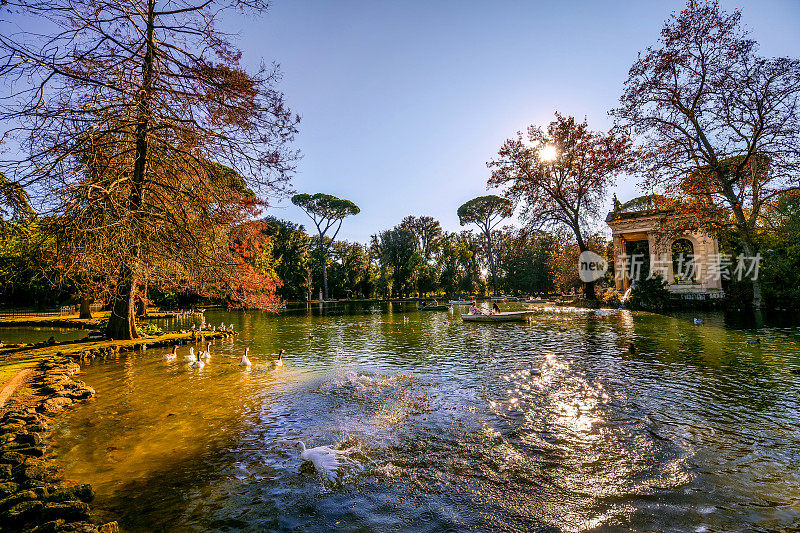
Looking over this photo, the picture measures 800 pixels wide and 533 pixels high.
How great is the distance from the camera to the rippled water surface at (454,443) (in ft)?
13.5

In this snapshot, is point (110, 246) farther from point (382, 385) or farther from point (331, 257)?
point (331, 257)

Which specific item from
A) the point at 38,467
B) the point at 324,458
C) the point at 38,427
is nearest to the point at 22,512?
the point at 38,467

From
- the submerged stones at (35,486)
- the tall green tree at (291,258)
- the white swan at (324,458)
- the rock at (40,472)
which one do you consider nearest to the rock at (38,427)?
the submerged stones at (35,486)

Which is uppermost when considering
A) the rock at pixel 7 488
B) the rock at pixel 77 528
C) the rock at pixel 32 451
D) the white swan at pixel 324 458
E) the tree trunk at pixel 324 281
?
the tree trunk at pixel 324 281

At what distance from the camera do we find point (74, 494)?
4.23 meters

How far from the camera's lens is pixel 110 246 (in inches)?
356

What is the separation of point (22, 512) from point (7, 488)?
0.85 m

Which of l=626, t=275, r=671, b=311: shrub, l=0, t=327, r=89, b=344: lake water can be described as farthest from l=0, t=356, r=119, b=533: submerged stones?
l=626, t=275, r=671, b=311: shrub

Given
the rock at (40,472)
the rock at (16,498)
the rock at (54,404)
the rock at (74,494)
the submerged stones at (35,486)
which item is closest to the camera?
the submerged stones at (35,486)

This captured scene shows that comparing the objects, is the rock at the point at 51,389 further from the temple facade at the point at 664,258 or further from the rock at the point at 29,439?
the temple facade at the point at 664,258

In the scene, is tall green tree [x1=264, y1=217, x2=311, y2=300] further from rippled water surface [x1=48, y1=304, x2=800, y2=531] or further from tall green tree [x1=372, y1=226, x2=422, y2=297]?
rippled water surface [x1=48, y1=304, x2=800, y2=531]

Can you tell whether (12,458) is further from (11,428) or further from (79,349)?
(79,349)

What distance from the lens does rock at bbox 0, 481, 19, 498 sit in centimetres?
411

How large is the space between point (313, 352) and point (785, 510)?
13.6 meters
